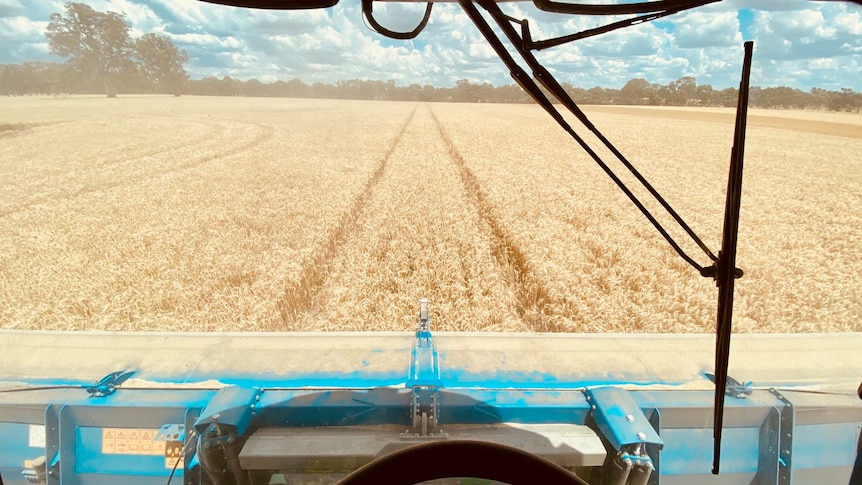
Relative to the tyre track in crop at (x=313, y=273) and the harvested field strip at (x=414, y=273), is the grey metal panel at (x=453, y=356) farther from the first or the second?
the tyre track in crop at (x=313, y=273)

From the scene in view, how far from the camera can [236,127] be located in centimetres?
2173

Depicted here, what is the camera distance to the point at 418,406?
65.6 inches

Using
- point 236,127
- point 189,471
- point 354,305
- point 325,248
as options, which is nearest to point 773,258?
point 354,305

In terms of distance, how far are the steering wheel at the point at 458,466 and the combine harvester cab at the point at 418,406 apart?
534mm

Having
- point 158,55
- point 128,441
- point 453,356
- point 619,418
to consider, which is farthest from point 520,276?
point 158,55

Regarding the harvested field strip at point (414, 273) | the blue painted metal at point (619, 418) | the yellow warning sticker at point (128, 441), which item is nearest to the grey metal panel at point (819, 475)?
the blue painted metal at point (619, 418)

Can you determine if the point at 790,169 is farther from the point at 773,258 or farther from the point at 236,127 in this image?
the point at 236,127

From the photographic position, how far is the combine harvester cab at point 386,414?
1529 millimetres

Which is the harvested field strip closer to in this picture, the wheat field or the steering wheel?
the wheat field

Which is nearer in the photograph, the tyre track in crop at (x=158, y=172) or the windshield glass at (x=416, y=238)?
the windshield glass at (x=416, y=238)

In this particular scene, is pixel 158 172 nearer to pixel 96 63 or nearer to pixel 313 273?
pixel 313 273

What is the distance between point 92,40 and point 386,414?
1032 inches

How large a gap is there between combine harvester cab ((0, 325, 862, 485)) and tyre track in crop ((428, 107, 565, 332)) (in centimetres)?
222

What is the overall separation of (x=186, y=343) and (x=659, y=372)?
205 centimetres
